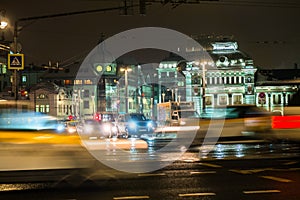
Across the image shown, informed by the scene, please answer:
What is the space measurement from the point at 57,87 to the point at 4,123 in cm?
9787

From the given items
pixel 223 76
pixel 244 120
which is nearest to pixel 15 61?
pixel 244 120

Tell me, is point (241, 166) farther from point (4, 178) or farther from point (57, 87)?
point (57, 87)

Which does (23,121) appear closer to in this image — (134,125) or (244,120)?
(244,120)

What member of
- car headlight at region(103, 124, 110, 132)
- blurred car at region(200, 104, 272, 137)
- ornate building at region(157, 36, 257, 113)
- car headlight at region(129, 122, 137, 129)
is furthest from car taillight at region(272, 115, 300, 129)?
ornate building at region(157, 36, 257, 113)

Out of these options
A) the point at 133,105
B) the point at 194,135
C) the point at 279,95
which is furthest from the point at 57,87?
the point at 194,135

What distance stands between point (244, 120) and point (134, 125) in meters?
15.2

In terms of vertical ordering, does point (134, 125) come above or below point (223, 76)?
below

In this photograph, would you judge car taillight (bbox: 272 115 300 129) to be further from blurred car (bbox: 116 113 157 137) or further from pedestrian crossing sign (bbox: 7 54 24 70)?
blurred car (bbox: 116 113 157 137)

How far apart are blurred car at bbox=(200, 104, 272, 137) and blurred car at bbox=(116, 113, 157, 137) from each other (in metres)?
13.1

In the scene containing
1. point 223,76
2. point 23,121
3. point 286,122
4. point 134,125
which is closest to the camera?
point 23,121

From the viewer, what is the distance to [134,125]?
38.0m

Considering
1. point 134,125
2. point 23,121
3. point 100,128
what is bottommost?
point 100,128

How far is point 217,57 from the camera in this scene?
384 feet

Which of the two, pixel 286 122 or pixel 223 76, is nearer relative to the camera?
pixel 286 122
